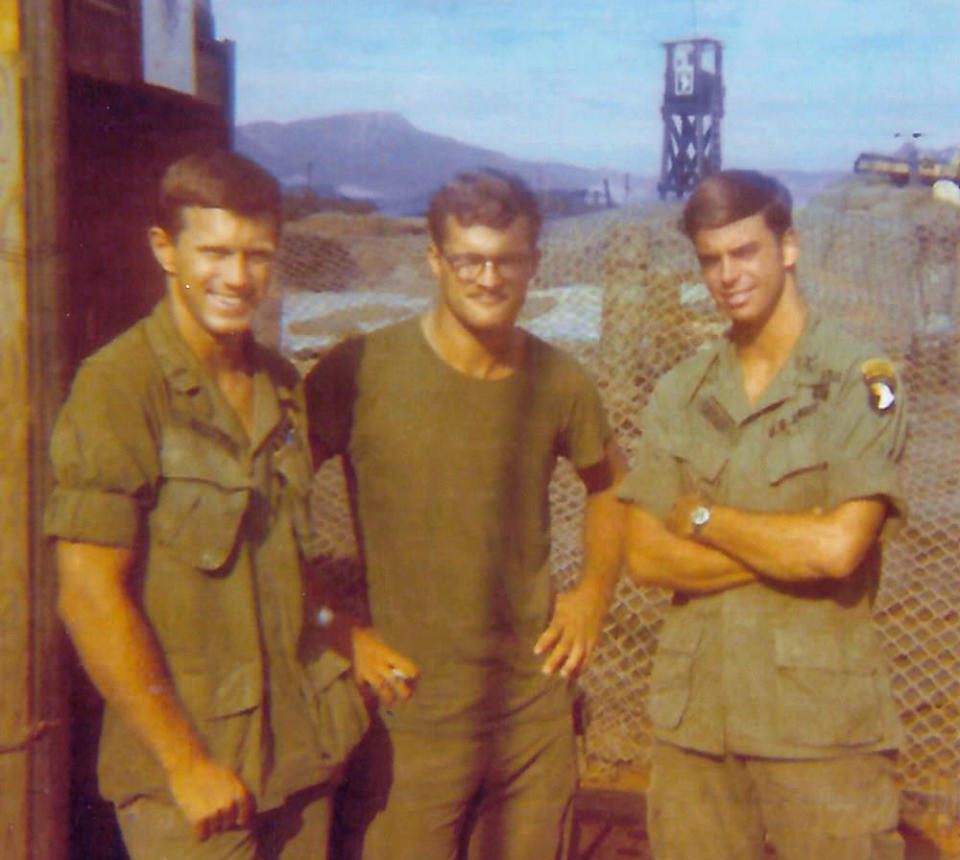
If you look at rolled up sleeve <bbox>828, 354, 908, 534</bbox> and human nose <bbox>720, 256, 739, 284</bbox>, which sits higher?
human nose <bbox>720, 256, 739, 284</bbox>

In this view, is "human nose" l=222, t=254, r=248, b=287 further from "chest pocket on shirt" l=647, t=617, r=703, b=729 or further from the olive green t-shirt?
"chest pocket on shirt" l=647, t=617, r=703, b=729

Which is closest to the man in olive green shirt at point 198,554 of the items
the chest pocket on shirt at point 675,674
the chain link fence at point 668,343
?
the chest pocket on shirt at point 675,674

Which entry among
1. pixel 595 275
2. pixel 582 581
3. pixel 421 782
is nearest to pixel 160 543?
pixel 421 782

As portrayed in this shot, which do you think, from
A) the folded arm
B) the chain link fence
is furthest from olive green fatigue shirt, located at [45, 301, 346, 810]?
the chain link fence

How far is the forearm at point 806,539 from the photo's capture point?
2697 mm

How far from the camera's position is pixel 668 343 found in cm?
493

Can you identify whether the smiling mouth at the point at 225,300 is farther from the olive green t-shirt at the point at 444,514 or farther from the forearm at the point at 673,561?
the forearm at the point at 673,561

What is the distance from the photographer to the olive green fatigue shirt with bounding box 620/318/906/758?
2.77 metres

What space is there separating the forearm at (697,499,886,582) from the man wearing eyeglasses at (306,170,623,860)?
0.44 metres

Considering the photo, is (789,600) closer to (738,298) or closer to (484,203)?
(738,298)

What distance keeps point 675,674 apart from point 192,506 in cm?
129

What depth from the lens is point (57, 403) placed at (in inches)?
94.9

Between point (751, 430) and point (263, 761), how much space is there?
1343mm

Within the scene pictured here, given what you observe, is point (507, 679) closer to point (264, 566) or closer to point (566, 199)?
point (264, 566)
